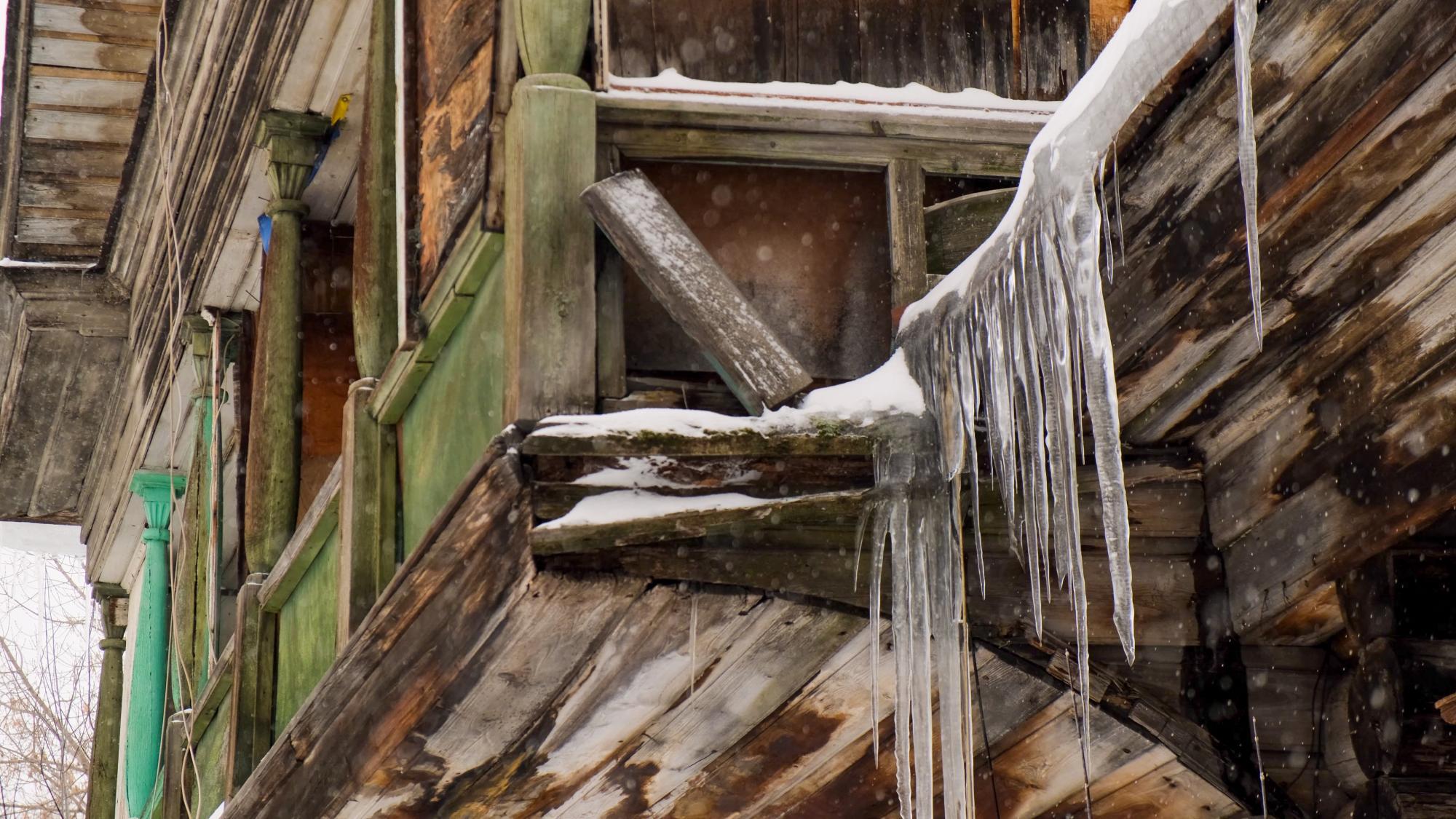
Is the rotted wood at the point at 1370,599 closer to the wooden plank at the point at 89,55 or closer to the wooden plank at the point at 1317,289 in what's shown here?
the wooden plank at the point at 1317,289

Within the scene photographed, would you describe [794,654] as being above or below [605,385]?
below

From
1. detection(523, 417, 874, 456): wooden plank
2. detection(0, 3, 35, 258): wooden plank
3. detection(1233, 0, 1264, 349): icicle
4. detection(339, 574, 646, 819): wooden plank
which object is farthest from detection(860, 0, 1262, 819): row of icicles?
detection(0, 3, 35, 258): wooden plank

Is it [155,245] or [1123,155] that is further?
[155,245]

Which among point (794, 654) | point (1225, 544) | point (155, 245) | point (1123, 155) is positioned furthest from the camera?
point (155, 245)

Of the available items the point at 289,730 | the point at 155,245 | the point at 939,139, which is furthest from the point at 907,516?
the point at 155,245

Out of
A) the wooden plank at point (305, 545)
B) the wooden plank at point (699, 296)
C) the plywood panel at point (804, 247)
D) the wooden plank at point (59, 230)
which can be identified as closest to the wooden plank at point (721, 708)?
the wooden plank at point (699, 296)

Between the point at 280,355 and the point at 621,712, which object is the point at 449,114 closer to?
the point at 621,712

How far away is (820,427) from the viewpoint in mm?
4023

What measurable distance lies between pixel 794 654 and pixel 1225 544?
3.92 ft

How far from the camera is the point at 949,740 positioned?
414cm

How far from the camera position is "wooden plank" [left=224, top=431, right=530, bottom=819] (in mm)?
3975

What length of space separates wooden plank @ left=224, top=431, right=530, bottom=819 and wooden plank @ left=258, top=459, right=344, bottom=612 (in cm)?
108

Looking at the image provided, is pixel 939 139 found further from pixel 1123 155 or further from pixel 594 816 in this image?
pixel 594 816

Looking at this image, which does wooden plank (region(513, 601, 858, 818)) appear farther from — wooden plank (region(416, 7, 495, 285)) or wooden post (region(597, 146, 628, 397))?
wooden plank (region(416, 7, 495, 285))
